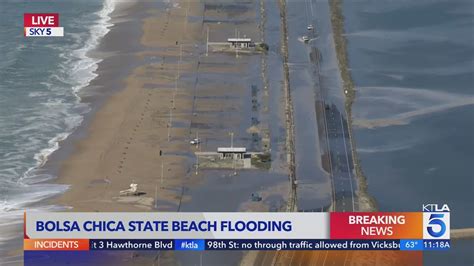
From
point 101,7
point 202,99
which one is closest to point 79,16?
point 101,7

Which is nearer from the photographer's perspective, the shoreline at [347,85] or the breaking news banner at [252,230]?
the breaking news banner at [252,230]

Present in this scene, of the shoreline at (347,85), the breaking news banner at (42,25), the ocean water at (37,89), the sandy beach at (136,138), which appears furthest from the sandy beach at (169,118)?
the shoreline at (347,85)

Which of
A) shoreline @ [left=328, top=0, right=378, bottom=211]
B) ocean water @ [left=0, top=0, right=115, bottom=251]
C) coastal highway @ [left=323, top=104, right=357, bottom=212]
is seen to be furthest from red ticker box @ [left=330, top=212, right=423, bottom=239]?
ocean water @ [left=0, top=0, right=115, bottom=251]

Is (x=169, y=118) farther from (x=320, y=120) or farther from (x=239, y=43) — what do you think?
(x=239, y=43)

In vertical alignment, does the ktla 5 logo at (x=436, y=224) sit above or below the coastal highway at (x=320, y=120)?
above

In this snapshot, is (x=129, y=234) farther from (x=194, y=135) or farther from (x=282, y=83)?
(x=282, y=83)

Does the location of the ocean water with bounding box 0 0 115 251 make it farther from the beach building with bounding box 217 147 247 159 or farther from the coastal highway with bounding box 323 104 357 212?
the coastal highway with bounding box 323 104 357 212

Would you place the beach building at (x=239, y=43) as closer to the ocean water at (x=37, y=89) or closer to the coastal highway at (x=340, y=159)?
the ocean water at (x=37, y=89)
